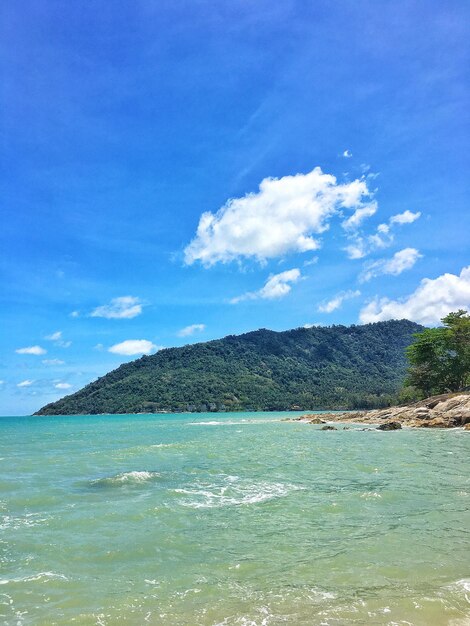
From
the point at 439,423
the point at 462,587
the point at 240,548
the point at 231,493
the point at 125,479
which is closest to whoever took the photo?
the point at 462,587

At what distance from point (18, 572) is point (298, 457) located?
68.6ft

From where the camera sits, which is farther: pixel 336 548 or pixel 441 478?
pixel 441 478

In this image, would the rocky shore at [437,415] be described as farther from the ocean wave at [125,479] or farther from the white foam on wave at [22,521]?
the white foam on wave at [22,521]

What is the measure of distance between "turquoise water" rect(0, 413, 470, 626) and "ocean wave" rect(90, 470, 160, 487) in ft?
0.30

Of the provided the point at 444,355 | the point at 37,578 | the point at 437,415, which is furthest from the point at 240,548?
the point at 444,355

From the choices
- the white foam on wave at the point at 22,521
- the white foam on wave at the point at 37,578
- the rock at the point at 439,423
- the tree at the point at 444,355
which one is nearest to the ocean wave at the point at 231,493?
the white foam on wave at the point at 22,521

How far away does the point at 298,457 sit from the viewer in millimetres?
28641

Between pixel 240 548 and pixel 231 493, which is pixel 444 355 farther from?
pixel 240 548

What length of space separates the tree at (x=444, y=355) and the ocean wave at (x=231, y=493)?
62.1m

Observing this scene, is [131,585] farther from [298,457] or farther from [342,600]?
[298,457]

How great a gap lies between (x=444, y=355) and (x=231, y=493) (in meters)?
67.1

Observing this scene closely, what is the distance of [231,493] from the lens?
17453mm

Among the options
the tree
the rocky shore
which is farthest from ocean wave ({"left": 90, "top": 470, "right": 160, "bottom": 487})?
the tree

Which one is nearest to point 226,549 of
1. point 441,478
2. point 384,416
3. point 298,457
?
point 441,478
